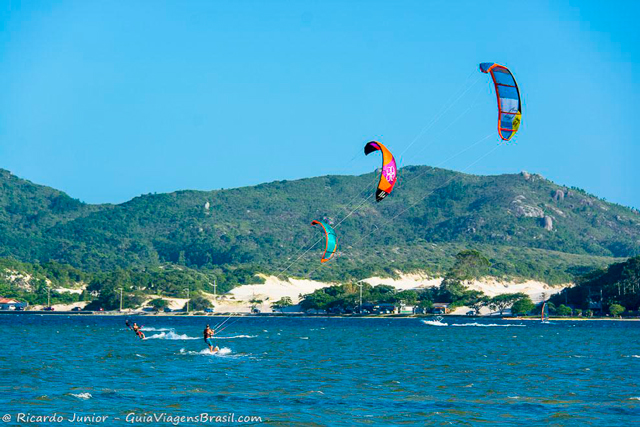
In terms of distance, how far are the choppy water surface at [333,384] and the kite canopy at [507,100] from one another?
1122cm

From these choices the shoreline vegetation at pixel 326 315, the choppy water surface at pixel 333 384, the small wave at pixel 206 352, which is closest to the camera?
the choppy water surface at pixel 333 384

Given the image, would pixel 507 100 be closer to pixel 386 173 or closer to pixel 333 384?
pixel 386 173

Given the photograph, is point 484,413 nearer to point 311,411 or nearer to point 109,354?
point 311,411

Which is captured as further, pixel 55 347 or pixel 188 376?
pixel 55 347

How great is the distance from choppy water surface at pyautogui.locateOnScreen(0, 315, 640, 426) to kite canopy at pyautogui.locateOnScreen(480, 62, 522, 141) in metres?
11.2

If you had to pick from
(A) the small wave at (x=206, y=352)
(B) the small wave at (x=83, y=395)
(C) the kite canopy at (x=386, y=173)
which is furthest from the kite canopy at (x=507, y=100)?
(A) the small wave at (x=206, y=352)

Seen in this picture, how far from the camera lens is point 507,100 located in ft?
121

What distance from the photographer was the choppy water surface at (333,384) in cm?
3194

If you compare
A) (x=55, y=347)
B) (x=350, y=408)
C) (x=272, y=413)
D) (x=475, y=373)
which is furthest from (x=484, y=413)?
(x=55, y=347)

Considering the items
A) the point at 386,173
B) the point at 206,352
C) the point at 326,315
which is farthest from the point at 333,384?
the point at 326,315

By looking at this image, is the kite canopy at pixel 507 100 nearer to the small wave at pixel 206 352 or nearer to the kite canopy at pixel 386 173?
the kite canopy at pixel 386 173

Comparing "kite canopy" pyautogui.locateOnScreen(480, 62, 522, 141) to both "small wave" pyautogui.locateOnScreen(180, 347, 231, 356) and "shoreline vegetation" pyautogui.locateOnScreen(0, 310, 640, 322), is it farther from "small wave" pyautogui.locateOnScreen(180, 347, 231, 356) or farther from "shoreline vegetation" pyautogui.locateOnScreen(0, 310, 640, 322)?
"shoreline vegetation" pyautogui.locateOnScreen(0, 310, 640, 322)

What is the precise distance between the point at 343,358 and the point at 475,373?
11.5 meters

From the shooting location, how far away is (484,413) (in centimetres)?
3206
